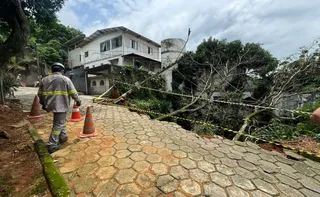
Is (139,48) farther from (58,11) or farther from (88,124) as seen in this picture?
(88,124)

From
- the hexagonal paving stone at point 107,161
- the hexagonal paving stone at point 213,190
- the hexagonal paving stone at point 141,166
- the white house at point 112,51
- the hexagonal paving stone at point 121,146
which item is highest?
the white house at point 112,51

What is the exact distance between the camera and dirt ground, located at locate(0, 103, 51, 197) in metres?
1.95

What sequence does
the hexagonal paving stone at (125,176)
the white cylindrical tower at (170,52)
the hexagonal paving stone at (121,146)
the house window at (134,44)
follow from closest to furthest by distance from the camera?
1. the hexagonal paving stone at (125,176)
2. the hexagonal paving stone at (121,146)
3. the white cylindrical tower at (170,52)
4. the house window at (134,44)

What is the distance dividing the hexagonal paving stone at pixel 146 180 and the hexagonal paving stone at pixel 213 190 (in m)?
0.66

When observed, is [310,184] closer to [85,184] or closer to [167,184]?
[167,184]

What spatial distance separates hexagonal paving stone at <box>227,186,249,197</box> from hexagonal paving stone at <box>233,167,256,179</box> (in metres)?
0.38

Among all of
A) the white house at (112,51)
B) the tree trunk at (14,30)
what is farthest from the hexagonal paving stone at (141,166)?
the white house at (112,51)

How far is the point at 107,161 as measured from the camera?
2447 millimetres

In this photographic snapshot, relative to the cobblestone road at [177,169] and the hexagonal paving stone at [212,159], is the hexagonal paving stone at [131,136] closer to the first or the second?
the cobblestone road at [177,169]

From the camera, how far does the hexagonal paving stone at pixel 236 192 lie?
1863 mm

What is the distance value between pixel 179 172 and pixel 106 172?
1.02 m

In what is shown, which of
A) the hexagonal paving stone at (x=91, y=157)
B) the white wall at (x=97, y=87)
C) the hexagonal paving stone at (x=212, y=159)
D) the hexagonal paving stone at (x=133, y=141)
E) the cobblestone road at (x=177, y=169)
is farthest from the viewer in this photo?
the white wall at (x=97, y=87)

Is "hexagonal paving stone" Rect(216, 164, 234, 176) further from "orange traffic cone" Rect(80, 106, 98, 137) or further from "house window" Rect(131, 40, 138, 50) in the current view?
"house window" Rect(131, 40, 138, 50)

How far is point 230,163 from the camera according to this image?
2.58 meters
